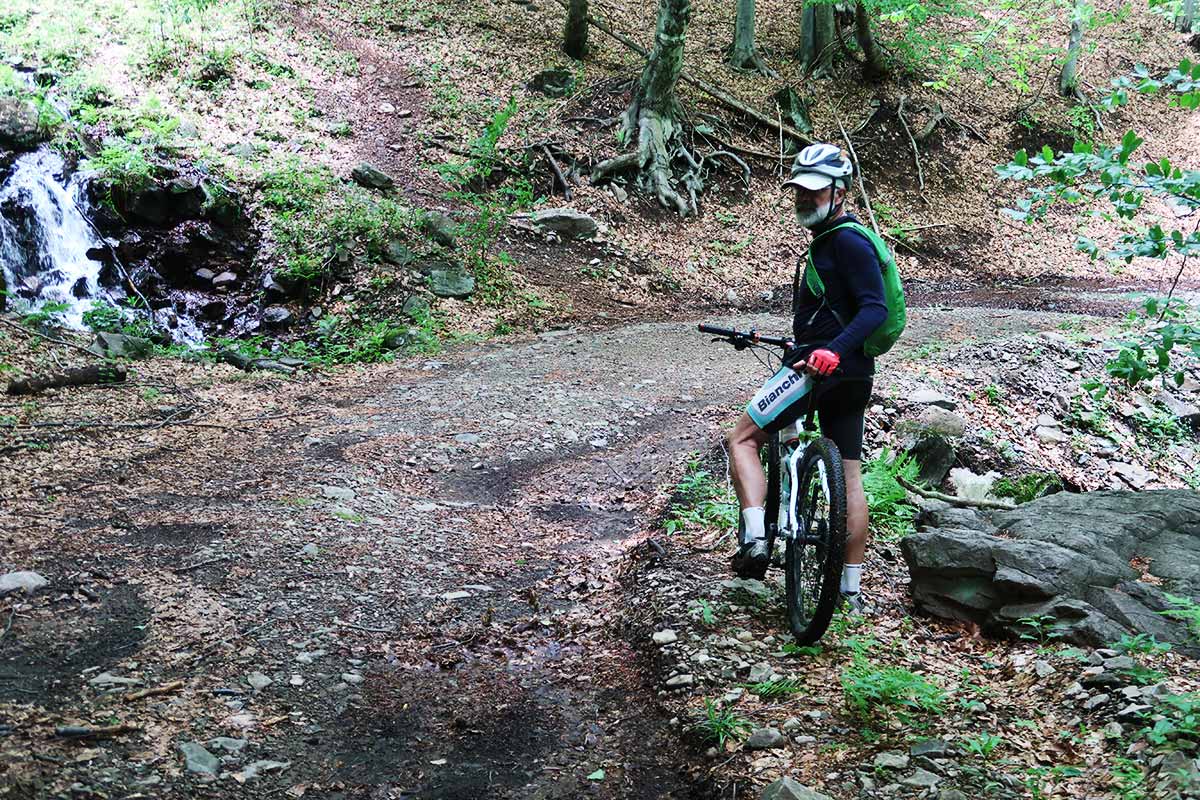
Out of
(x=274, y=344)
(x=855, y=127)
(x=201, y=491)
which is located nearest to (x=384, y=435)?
(x=201, y=491)

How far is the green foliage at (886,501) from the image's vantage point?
5.79 meters

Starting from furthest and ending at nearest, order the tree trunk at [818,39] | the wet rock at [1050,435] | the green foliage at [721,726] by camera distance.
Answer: the tree trunk at [818,39] → the wet rock at [1050,435] → the green foliage at [721,726]

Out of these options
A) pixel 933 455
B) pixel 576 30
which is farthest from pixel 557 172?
pixel 933 455

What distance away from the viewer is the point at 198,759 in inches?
125

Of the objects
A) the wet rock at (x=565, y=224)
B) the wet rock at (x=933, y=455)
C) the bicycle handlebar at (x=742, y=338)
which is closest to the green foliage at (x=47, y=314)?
the wet rock at (x=565, y=224)

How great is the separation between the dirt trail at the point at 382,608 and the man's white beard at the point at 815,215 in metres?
2.23

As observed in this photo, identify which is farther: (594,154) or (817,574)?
(594,154)

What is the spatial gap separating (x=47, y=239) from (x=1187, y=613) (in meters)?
13.2

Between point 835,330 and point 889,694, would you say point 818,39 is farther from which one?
point 889,694

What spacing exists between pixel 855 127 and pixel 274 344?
47.6 feet

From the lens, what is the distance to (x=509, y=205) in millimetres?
14078

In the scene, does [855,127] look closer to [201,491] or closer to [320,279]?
[320,279]

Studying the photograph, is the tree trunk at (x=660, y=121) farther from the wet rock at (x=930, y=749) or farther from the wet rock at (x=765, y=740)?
the wet rock at (x=930, y=749)

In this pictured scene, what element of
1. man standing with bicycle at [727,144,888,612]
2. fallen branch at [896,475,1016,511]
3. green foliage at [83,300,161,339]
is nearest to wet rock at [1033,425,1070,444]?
fallen branch at [896,475,1016,511]
